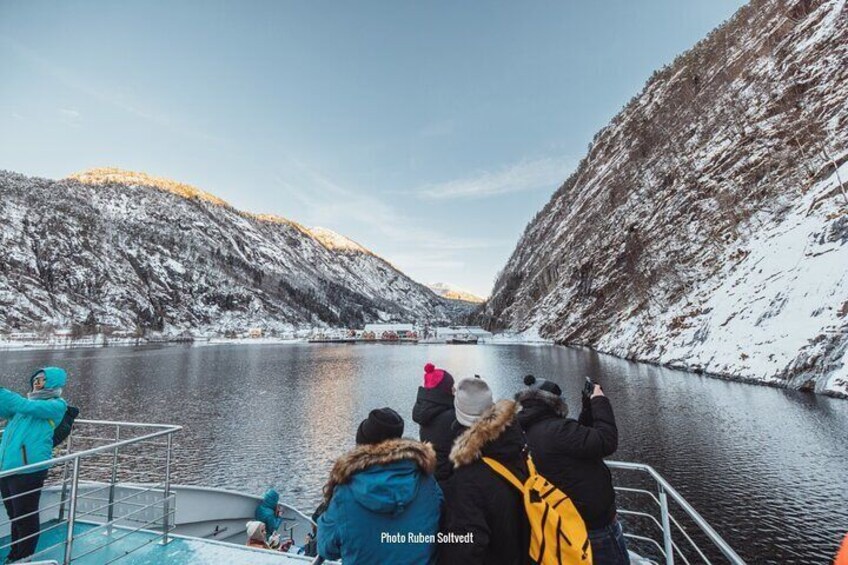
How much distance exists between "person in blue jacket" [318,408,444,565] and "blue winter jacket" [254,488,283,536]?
32.3 feet

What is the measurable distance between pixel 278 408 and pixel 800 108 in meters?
71.7

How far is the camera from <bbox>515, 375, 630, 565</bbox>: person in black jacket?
3877mm

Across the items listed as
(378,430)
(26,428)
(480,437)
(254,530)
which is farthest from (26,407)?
(480,437)

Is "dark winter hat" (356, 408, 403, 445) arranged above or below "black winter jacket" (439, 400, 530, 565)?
above

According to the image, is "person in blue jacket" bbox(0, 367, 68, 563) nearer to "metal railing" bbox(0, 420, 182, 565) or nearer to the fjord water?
"metal railing" bbox(0, 420, 182, 565)

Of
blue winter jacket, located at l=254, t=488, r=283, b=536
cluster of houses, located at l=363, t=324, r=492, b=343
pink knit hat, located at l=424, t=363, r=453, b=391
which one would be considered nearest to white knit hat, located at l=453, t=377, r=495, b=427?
pink knit hat, located at l=424, t=363, r=453, b=391

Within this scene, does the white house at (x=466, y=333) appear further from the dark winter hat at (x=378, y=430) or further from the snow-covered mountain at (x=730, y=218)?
the dark winter hat at (x=378, y=430)

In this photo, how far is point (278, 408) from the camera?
106ft

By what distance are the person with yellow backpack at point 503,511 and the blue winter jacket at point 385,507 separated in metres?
0.19

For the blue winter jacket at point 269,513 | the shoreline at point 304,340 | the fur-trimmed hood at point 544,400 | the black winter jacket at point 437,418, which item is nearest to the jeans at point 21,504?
the black winter jacket at point 437,418

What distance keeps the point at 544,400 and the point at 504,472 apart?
4.52 ft

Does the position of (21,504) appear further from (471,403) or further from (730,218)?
(730,218)

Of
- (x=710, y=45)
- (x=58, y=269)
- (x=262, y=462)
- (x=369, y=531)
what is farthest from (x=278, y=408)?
(x=58, y=269)

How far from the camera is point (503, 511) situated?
2.79 meters
